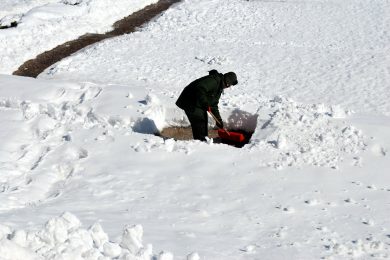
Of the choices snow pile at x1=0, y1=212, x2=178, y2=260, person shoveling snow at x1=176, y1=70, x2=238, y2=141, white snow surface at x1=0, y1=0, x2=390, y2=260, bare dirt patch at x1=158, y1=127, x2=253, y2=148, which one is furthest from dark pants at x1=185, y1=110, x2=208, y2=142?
snow pile at x1=0, y1=212, x2=178, y2=260

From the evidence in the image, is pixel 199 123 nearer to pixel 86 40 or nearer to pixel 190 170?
pixel 190 170

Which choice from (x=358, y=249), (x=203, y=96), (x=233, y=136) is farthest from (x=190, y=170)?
(x=358, y=249)

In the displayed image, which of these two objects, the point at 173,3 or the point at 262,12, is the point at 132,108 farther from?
the point at 173,3

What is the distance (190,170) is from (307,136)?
2152 mm

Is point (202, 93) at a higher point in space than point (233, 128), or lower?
higher

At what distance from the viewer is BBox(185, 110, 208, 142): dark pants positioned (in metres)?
8.48

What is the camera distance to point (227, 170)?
7.46 meters

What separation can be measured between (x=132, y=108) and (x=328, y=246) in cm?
512

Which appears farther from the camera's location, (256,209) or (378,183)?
(378,183)

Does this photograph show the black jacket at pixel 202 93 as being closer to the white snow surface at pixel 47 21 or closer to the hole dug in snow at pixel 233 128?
the hole dug in snow at pixel 233 128

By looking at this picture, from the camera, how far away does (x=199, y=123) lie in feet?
28.1

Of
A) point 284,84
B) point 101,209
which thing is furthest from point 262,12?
point 101,209

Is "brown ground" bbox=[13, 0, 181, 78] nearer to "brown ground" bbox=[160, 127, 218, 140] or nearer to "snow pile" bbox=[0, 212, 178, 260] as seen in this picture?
"brown ground" bbox=[160, 127, 218, 140]

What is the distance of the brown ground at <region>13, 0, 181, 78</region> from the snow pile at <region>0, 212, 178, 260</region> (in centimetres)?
1001
